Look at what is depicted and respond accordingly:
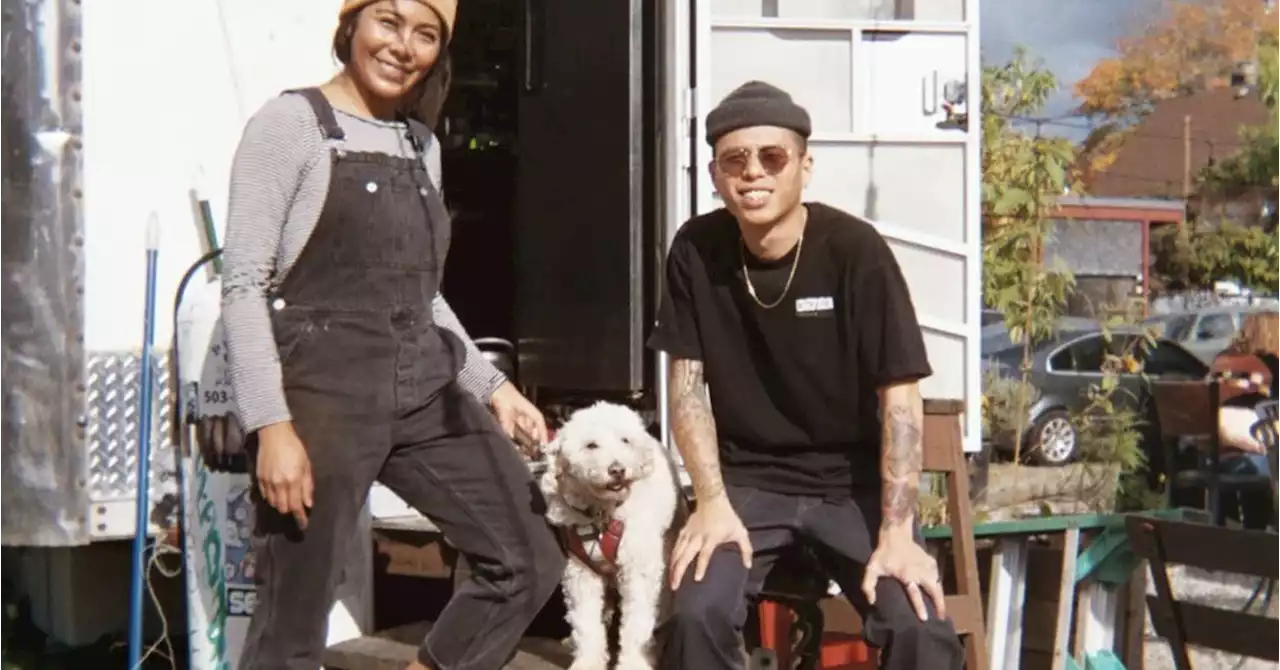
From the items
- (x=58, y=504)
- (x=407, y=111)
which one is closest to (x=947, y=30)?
(x=407, y=111)

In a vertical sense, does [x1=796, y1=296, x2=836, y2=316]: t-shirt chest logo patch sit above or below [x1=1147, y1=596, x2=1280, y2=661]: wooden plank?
above

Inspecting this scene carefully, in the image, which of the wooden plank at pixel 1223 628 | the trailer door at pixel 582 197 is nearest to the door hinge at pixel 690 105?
the trailer door at pixel 582 197

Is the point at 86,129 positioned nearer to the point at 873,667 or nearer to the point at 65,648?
the point at 65,648

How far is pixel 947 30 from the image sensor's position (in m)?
5.17

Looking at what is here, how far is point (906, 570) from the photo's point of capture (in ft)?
10.6

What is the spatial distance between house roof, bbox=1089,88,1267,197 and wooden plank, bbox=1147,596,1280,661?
28.4 metres

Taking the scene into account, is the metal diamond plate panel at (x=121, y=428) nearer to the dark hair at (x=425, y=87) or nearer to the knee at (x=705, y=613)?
the dark hair at (x=425, y=87)

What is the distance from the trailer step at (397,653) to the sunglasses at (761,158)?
1.43m

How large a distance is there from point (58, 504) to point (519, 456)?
1583mm

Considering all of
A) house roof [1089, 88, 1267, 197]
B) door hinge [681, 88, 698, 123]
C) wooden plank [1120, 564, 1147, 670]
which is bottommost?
wooden plank [1120, 564, 1147, 670]

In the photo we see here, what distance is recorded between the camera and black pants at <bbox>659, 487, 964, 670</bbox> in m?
3.13

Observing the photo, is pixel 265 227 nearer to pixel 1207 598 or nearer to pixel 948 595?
pixel 948 595

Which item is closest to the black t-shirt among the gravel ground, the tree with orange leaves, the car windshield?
the gravel ground

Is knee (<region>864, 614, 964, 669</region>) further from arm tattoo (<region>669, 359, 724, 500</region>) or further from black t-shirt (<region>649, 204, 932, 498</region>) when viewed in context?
arm tattoo (<region>669, 359, 724, 500</region>)
